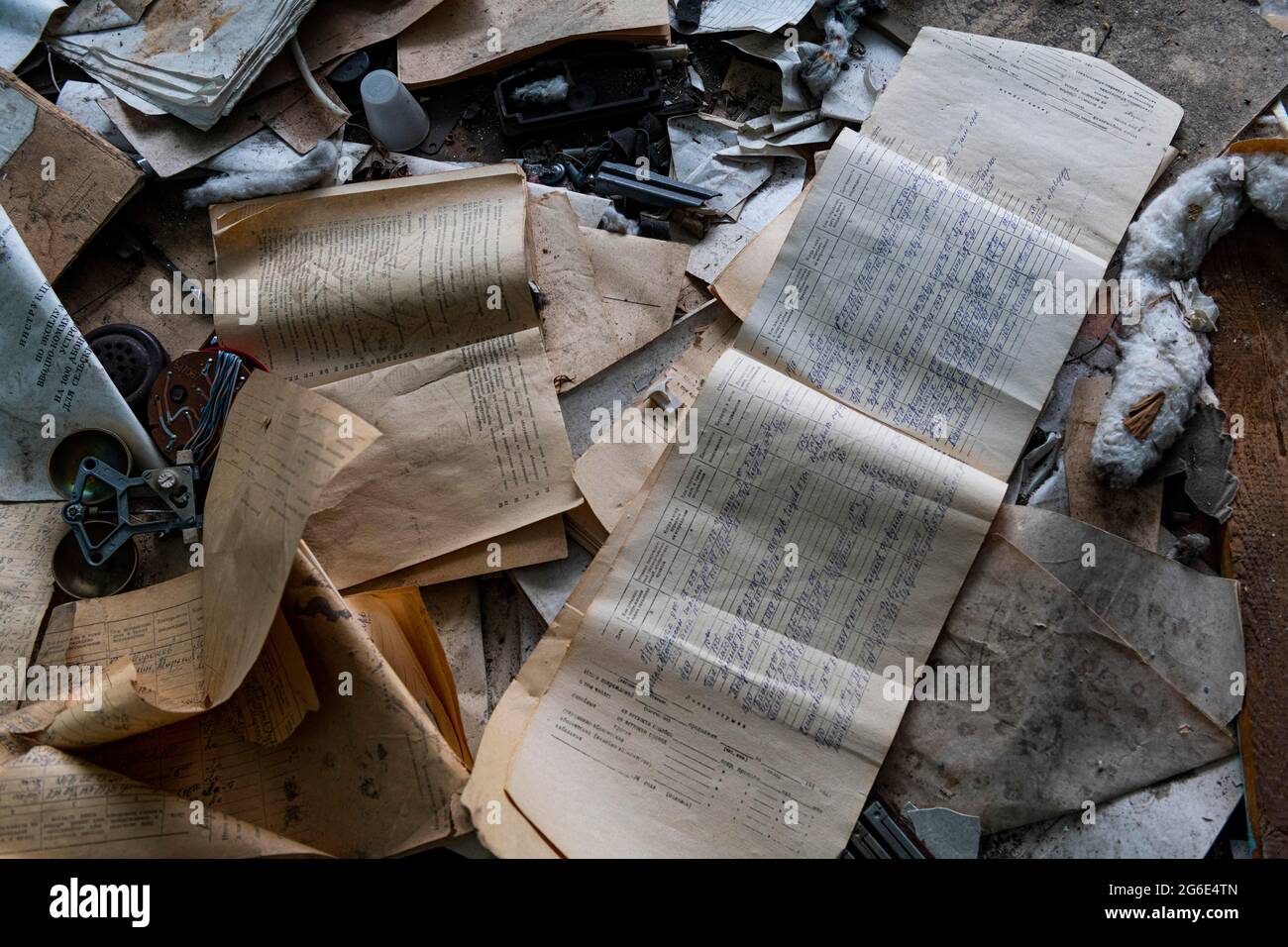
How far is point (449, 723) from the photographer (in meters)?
1.20

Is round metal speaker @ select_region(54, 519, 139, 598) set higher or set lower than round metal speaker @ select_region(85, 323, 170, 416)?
lower

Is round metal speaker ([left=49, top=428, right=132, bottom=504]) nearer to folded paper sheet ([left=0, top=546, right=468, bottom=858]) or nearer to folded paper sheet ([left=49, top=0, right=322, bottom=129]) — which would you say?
folded paper sheet ([left=0, top=546, right=468, bottom=858])

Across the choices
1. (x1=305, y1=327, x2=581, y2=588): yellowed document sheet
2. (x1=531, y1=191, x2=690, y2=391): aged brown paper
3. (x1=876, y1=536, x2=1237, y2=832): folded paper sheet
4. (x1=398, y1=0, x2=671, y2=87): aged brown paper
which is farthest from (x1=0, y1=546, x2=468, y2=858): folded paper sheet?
(x1=398, y1=0, x2=671, y2=87): aged brown paper

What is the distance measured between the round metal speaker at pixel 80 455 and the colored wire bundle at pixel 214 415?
0.10 meters

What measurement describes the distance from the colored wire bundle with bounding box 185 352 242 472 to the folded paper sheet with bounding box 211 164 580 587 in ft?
0.24

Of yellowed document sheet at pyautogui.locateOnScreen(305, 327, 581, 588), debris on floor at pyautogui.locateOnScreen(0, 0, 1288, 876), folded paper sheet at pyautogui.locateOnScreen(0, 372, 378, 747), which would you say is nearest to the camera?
folded paper sheet at pyautogui.locateOnScreen(0, 372, 378, 747)

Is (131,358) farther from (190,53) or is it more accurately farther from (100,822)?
(100,822)

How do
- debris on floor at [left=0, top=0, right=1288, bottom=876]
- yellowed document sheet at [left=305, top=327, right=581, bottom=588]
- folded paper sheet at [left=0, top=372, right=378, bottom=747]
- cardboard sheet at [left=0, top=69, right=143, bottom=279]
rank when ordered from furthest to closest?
1. cardboard sheet at [left=0, top=69, right=143, bottom=279]
2. yellowed document sheet at [left=305, top=327, right=581, bottom=588]
3. debris on floor at [left=0, top=0, right=1288, bottom=876]
4. folded paper sheet at [left=0, top=372, right=378, bottom=747]

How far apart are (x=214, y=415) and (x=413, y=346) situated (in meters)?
0.27

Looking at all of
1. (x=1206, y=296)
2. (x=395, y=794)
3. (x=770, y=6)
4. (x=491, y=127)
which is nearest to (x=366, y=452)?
(x=395, y=794)

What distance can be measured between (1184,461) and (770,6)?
0.87 metres

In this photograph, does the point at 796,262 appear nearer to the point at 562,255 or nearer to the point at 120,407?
the point at 562,255

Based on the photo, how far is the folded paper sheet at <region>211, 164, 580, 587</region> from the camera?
1.27 m

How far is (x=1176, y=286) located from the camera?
1.32 m
